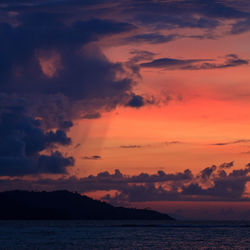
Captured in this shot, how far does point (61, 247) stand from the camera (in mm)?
109125

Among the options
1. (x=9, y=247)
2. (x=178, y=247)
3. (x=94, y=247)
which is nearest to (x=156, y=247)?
(x=178, y=247)

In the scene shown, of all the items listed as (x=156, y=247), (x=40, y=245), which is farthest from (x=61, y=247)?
(x=156, y=247)

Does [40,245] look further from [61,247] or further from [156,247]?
[156,247]

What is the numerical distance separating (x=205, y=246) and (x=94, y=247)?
77.2 ft

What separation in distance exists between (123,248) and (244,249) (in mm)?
24148

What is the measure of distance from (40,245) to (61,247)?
6680mm

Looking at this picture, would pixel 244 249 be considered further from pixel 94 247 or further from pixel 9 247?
pixel 9 247

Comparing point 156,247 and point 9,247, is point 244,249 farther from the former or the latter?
point 9,247

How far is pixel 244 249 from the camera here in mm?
107312

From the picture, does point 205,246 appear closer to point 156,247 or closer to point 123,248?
point 156,247

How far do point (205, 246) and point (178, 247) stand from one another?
252 inches

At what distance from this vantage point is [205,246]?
11338cm

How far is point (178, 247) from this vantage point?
364 ft

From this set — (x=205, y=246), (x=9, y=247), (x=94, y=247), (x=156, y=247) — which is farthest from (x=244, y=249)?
(x=9, y=247)
